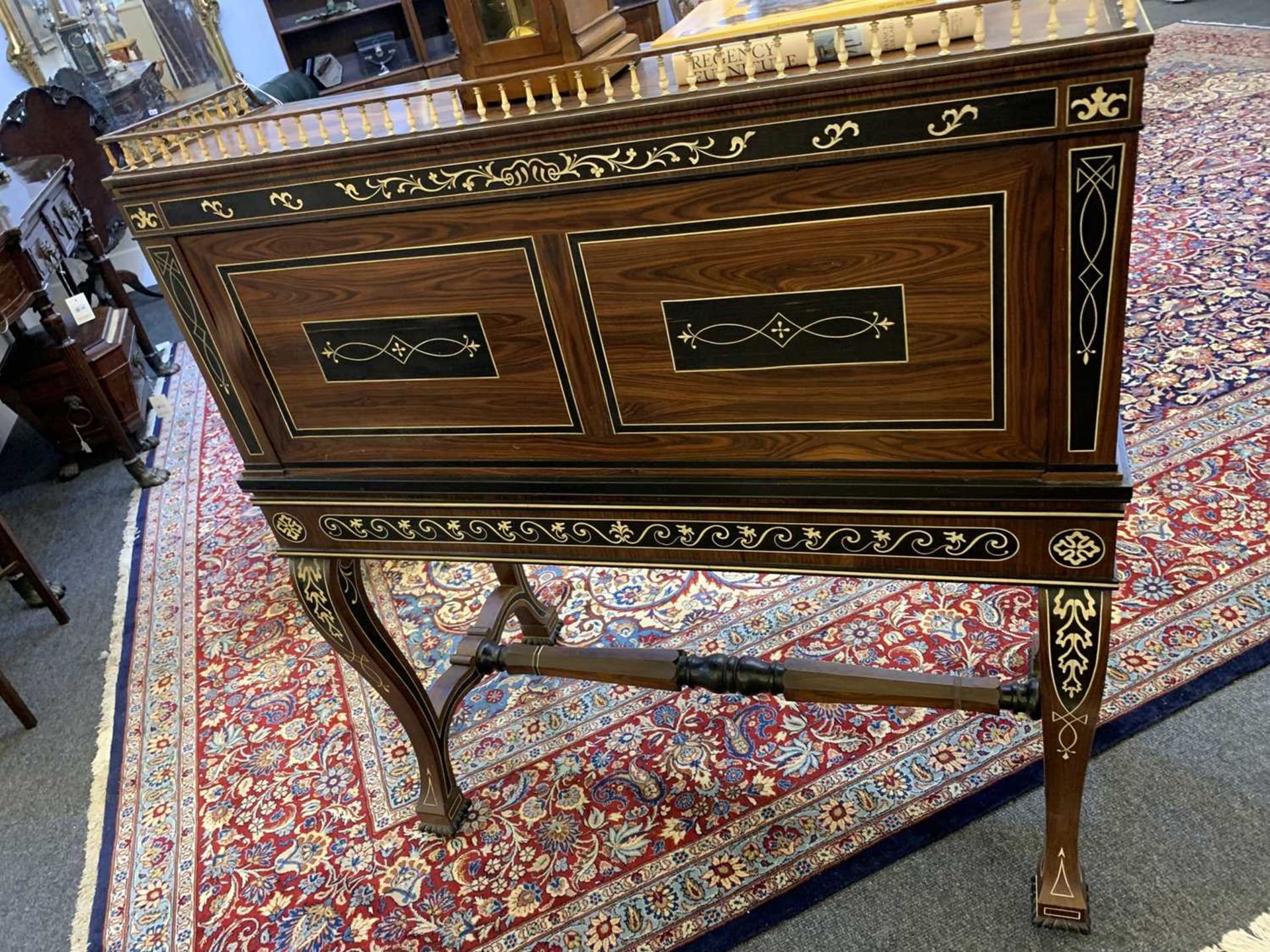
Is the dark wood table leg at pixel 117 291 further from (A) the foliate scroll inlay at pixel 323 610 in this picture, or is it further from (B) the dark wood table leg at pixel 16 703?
(A) the foliate scroll inlay at pixel 323 610

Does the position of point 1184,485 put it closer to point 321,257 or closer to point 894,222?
point 894,222

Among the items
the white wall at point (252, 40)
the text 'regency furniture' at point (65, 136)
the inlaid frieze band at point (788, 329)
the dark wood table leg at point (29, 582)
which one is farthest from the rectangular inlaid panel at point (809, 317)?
the white wall at point (252, 40)

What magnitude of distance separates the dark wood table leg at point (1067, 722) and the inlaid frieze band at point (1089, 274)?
27 centimetres

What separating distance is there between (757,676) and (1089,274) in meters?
1.05

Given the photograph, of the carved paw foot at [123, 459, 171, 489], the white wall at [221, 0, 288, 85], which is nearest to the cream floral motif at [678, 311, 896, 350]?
the carved paw foot at [123, 459, 171, 489]

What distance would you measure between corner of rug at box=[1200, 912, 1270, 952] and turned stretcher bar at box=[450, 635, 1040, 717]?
16.8 inches

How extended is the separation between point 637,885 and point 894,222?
1.34m

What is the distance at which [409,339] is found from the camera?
136 cm

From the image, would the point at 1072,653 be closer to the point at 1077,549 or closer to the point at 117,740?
the point at 1077,549

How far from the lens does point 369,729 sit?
2.33m

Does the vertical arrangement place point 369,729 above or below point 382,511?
below

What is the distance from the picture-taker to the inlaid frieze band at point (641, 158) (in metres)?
0.97

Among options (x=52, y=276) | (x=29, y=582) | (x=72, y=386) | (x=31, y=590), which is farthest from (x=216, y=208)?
(x=52, y=276)

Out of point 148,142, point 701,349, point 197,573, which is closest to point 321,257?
point 148,142
